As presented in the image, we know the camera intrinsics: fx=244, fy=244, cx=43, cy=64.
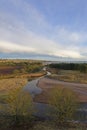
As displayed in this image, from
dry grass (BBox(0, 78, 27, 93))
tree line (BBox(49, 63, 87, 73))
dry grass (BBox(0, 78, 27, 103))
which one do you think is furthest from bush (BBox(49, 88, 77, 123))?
tree line (BBox(49, 63, 87, 73))

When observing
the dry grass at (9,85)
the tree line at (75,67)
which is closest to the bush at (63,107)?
the dry grass at (9,85)

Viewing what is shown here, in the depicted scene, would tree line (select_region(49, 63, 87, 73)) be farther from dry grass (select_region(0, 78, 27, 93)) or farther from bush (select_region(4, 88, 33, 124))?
bush (select_region(4, 88, 33, 124))

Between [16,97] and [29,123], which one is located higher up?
[16,97]

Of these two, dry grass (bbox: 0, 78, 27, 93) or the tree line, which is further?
the tree line

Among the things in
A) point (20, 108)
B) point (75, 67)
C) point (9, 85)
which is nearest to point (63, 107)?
point (20, 108)

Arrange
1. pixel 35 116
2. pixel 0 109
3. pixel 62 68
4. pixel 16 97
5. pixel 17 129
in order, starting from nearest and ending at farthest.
A: pixel 17 129 → pixel 16 97 → pixel 35 116 → pixel 0 109 → pixel 62 68

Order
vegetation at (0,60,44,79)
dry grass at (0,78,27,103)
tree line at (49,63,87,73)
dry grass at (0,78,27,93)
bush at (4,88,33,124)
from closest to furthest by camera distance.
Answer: bush at (4,88,33,124) < dry grass at (0,78,27,103) < dry grass at (0,78,27,93) < vegetation at (0,60,44,79) < tree line at (49,63,87,73)

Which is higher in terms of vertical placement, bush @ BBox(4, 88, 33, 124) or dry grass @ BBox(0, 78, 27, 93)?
bush @ BBox(4, 88, 33, 124)

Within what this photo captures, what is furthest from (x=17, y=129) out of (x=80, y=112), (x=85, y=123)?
(x=80, y=112)

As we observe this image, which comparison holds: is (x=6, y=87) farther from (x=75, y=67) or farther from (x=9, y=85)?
(x=75, y=67)

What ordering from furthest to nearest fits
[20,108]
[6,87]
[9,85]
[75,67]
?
[75,67] → [9,85] → [6,87] → [20,108]

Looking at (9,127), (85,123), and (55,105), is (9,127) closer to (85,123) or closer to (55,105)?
(55,105)
